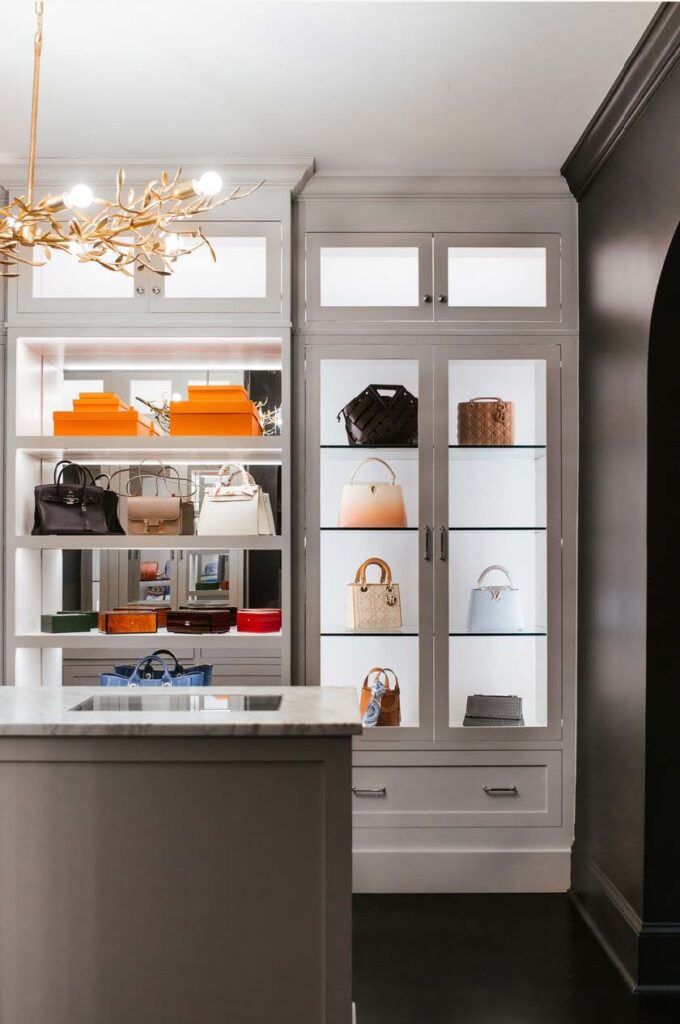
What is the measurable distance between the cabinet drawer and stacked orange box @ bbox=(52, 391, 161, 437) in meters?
1.68

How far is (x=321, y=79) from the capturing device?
107 inches

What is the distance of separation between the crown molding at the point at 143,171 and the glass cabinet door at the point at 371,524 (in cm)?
70

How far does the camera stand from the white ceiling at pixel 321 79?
2.38m

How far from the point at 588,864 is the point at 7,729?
7.53 ft

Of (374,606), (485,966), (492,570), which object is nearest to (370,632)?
(374,606)

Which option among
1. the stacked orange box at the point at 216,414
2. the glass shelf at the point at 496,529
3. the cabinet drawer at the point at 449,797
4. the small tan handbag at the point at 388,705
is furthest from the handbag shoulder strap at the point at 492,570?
the stacked orange box at the point at 216,414

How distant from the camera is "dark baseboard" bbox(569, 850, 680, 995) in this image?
2.60 metres

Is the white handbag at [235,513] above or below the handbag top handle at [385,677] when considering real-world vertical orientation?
above

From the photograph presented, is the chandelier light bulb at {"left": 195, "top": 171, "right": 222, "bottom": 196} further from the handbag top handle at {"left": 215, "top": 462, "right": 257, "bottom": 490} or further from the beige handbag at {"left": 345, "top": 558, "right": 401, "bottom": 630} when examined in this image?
the beige handbag at {"left": 345, "top": 558, "right": 401, "bottom": 630}

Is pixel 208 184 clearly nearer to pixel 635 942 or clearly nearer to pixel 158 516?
pixel 158 516

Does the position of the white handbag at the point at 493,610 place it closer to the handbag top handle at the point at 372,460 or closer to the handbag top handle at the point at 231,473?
the handbag top handle at the point at 372,460

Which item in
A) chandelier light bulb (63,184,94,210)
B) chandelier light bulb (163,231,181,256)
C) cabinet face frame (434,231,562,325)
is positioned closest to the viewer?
chandelier light bulb (63,184,94,210)

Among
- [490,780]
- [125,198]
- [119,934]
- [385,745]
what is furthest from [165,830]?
[125,198]

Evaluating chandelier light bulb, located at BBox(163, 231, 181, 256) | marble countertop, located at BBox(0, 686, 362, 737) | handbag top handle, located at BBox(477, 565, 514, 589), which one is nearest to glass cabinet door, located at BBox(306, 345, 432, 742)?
handbag top handle, located at BBox(477, 565, 514, 589)
